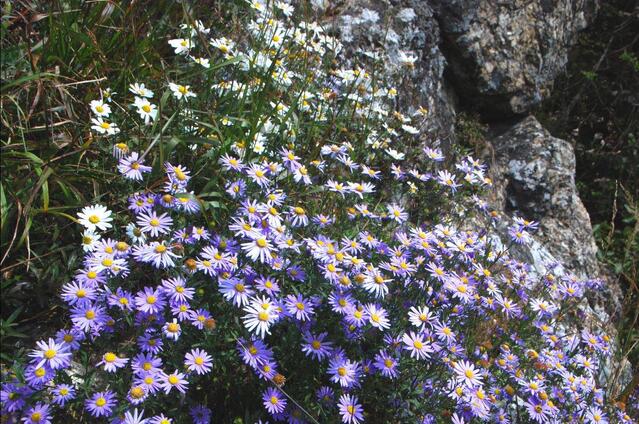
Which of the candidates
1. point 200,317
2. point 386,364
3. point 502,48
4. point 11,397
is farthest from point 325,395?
point 502,48

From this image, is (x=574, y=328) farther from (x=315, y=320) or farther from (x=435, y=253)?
(x=315, y=320)

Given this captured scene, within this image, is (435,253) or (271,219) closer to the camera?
(271,219)

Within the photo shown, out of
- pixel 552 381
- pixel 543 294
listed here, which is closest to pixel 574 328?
pixel 543 294

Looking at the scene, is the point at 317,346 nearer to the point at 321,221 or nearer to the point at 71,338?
the point at 321,221

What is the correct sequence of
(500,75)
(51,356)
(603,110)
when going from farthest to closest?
(603,110)
(500,75)
(51,356)

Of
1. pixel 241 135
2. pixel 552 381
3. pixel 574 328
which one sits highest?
pixel 241 135

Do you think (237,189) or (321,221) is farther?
(321,221)
